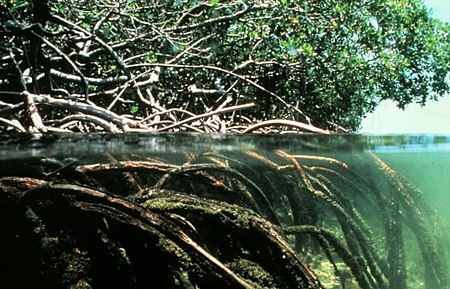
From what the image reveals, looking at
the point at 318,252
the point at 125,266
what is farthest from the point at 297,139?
the point at 125,266

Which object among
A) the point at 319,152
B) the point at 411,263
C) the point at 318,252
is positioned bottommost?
the point at 411,263

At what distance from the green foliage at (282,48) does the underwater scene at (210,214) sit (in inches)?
157

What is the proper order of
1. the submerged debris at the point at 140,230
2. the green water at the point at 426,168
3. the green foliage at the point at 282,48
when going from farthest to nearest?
the green foliage at the point at 282,48
the green water at the point at 426,168
the submerged debris at the point at 140,230

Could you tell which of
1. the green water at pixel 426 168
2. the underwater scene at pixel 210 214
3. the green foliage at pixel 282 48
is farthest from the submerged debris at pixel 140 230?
the green foliage at pixel 282 48

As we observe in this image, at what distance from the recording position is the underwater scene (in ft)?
7.54

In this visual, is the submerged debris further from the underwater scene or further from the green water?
the green water

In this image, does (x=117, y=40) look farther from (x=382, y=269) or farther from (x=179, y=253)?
(x=179, y=253)

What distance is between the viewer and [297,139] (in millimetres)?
4293

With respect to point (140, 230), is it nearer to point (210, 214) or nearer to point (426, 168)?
point (210, 214)

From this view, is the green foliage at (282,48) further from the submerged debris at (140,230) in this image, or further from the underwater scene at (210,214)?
the submerged debris at (140,230)

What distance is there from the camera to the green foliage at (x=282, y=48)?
8.34 metres

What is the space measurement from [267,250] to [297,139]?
1.86 metres

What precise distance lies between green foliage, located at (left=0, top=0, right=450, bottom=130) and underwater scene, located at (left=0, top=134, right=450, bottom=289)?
13.1ft

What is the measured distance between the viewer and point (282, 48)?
899cm
